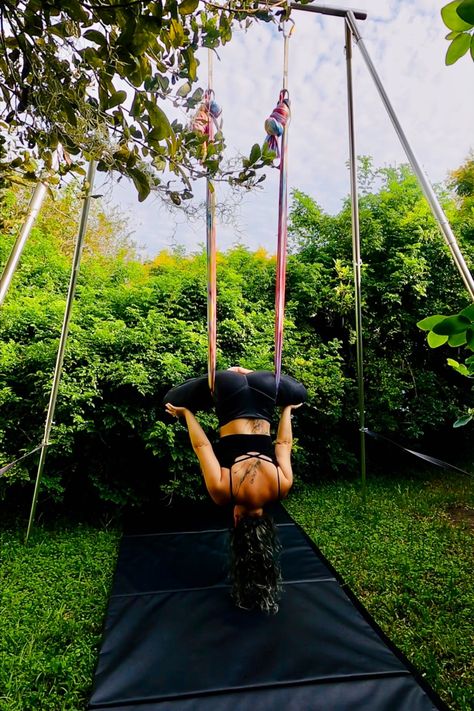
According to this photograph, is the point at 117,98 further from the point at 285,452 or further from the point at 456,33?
the point at 285,452

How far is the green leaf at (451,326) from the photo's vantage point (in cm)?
44

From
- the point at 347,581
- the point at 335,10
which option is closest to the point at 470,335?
the point at 335,10

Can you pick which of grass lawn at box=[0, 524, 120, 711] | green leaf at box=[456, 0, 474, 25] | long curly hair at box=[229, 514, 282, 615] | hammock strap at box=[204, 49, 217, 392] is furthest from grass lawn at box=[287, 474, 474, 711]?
green leaf at box=[456, 0, 474, 25]

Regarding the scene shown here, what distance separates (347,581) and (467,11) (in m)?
2.58

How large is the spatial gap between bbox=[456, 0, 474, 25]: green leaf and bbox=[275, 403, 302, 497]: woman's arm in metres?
1.73

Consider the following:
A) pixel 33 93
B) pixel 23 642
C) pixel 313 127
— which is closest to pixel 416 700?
pixel 23 642

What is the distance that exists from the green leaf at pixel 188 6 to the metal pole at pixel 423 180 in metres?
1.42

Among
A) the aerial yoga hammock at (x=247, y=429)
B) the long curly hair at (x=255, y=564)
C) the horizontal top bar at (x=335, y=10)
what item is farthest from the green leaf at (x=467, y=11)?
the horizontal top bar at (x=335, y=10)

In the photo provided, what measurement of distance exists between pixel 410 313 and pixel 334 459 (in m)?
1.59

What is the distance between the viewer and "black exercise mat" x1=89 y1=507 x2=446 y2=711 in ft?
5.13

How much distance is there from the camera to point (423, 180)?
1.86 meters

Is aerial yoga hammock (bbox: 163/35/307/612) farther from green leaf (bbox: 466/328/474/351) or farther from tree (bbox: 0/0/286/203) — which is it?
green leaf (bbox: 466/328/474/351)

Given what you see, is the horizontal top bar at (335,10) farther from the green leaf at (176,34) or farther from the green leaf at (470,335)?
the green leaf at (470,335)

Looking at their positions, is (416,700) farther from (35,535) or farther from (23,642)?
(35,535)
